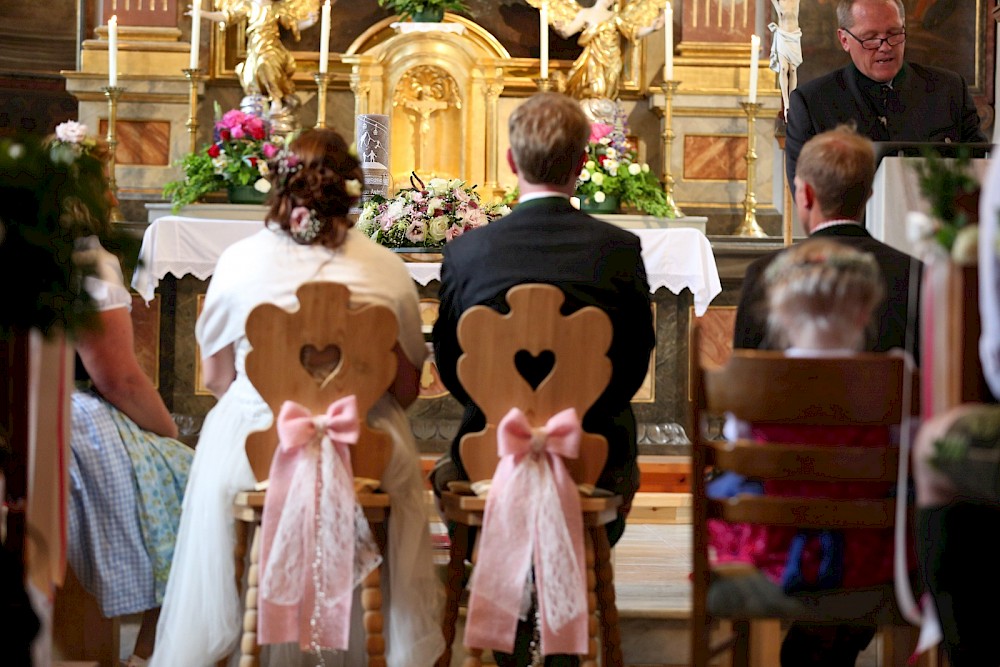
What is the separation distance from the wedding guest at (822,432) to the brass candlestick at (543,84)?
14.9ft

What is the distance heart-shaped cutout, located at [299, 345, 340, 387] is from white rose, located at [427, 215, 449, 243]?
2366mm

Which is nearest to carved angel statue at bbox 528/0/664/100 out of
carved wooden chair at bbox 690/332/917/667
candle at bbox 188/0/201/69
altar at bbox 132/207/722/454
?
altar at bbox 132/207/722/454

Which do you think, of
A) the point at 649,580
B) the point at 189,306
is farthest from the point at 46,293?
the point at 189,306

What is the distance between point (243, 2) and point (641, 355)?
15.3ft

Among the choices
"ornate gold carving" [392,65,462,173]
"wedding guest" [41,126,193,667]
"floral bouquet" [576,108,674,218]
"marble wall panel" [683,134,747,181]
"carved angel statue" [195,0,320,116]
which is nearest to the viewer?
"wedding guest" [41,126,193,667]

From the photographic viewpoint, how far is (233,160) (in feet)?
21.8

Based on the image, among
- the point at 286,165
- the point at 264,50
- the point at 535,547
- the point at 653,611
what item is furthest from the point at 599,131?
the point at 535,547

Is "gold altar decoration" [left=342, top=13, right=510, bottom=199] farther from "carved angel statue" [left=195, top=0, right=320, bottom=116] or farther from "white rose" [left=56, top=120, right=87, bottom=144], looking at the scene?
→ "white rose" [left=56, top=120, right=87, bottom=144]

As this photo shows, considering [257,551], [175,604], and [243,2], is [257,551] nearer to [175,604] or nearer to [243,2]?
[175,604]

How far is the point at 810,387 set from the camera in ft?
8.73

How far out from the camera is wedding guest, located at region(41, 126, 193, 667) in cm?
356

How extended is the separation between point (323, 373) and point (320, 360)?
1.3 inches

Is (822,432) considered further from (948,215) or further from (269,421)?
(269,421)

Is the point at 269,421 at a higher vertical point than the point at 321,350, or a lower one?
lower
